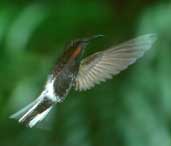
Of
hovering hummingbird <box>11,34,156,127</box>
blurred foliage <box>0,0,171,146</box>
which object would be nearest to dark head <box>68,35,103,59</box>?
hovering hummingbird <box>11,34,156,127</box>

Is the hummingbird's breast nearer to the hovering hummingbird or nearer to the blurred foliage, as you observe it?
the hovering hummingbird

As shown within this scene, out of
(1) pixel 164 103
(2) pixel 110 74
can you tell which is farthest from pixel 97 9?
(2) pixel 110 74

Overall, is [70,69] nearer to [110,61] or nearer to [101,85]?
[110,61]

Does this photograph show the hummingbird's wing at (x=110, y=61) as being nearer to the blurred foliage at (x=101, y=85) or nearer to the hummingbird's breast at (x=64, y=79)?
the hummingbird's breast at (x=64, y=79)

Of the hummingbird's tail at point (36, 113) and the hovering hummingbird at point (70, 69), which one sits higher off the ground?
the hovering hummingbird at point (70, 69)

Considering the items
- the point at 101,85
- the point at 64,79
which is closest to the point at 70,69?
the point at 64,79

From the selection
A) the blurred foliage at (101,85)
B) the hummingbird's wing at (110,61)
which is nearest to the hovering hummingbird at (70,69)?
the hummingbird's wing at (110,61)

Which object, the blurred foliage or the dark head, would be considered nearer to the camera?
the dark head
